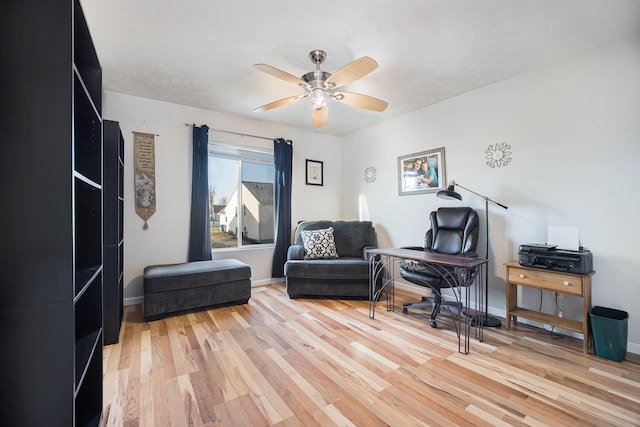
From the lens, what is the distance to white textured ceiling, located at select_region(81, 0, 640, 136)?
191cm

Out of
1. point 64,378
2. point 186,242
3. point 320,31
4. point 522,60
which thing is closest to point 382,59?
point 320,31

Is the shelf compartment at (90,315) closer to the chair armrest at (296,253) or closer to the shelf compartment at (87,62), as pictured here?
the shelf compartment at (87,62)

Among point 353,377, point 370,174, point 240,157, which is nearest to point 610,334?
point 353,377

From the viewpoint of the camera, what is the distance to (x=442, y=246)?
3.27 meters

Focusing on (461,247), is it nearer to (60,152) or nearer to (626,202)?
(626,202)

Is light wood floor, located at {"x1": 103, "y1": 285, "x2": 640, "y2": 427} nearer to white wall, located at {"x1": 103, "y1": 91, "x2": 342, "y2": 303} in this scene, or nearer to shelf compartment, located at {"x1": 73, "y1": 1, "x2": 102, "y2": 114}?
white wall, located at {"x1": 103, "y1": 91, "x2": 342, "y2": 303}

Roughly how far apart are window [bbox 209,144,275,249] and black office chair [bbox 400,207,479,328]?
7.83ft

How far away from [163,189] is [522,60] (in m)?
4.19

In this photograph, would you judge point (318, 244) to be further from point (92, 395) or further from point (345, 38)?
point (92, 395)

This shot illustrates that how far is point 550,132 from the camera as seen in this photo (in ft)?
Answer: 8.79

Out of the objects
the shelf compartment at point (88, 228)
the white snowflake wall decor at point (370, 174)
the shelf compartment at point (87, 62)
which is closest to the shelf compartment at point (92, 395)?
the shelf compartment at point (88, 228)

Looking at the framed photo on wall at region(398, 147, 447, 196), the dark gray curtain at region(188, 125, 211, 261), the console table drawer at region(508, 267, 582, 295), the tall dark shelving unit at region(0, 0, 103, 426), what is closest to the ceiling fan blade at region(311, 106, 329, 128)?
the framed photo on wall at region(398, 147, 447, 196)

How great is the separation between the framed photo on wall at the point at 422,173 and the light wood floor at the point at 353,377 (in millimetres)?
1770

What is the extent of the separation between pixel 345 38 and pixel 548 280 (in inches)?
105
